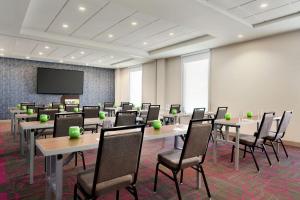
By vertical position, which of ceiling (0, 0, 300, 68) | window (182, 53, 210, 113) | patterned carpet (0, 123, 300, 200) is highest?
ceiling (0, 0, 300, 68)

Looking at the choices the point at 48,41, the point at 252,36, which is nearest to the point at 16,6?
the point at 48,41

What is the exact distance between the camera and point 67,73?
1059 cm

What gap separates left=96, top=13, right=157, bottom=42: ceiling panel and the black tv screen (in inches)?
188

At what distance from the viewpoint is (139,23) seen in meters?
5.14

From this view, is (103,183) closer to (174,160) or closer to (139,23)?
(174,160)

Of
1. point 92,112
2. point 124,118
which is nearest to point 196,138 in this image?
point 124,118

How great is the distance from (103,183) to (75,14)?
13.9 feet

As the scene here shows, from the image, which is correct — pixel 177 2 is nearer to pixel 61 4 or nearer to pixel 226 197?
pixel 61 4

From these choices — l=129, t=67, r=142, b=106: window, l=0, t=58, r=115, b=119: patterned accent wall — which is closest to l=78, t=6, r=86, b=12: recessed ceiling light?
l=129, t=67, r=142, b=106: window

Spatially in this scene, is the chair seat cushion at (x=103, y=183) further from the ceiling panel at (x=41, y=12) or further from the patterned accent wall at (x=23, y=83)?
the patterned accent wall at (x=23, y=83)

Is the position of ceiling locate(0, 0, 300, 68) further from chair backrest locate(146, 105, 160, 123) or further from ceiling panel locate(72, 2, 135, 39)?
chair backrest locate(146, 105, 160, 123)

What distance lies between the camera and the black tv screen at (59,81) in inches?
388

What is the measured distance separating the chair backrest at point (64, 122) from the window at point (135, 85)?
25.7ft

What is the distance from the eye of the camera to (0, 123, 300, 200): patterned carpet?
2.45 m
